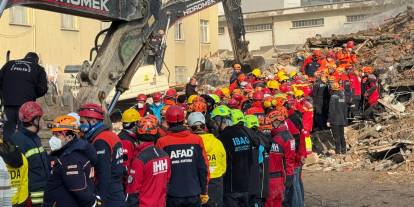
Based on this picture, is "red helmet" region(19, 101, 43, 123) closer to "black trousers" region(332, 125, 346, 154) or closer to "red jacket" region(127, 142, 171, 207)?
"red jacket" region(127, 142, 171, 207)

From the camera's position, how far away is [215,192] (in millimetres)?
8578

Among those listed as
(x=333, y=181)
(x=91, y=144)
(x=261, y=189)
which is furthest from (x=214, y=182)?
(x=333, y=181)

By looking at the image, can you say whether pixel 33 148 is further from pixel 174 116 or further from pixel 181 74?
pixel 181 74

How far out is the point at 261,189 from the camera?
31.2 feet

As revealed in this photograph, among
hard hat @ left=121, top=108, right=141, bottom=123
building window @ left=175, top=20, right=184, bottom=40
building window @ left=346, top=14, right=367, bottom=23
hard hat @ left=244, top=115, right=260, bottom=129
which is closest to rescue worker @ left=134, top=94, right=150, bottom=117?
hard hat @ left=244, top=115, right=260, bottom=129

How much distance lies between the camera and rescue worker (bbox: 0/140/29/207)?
580cm

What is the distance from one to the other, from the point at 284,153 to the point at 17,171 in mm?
5146

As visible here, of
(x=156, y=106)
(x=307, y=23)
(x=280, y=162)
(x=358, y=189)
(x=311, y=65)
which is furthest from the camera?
(x=307, y=23)

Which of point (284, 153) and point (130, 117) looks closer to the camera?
point (130, 117)

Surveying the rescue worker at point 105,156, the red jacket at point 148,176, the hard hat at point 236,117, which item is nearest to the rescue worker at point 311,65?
the hard hat at point 236,117

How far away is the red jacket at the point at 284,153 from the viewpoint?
33.0ft

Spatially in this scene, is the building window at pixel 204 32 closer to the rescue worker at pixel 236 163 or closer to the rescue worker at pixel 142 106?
the rescue worker at pixel 142 106

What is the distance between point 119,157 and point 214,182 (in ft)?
6.21

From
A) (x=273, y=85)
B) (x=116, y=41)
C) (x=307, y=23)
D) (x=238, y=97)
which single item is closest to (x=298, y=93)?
(x=273, y=85)
